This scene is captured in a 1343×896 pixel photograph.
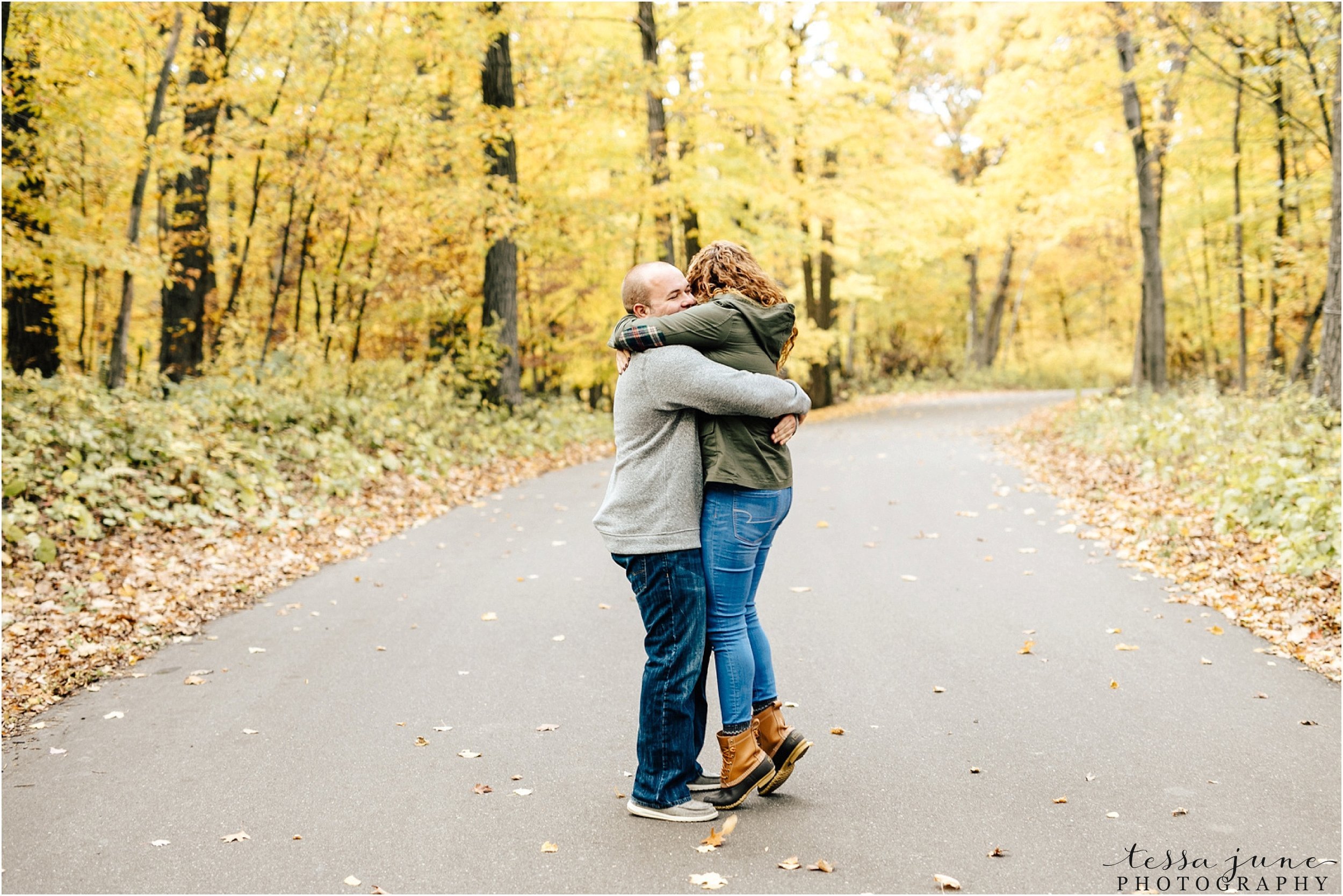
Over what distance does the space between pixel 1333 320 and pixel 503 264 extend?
450 inches

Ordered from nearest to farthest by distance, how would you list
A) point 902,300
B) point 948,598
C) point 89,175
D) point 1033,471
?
1. point 948,598
2. point 89,175
3. point 1033,471
4. point 902,300

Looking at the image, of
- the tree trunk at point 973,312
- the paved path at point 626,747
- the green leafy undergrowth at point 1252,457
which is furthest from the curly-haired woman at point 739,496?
the tree trunk at point 973,312

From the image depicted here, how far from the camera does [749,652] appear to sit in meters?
3.69

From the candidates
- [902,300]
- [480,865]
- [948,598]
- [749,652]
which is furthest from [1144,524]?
[902,300]

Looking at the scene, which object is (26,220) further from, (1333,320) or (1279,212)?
(1279,212)

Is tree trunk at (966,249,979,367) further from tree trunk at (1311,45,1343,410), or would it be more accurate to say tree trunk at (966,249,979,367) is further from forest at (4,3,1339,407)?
tree trunk at (1311,45,1343,410)

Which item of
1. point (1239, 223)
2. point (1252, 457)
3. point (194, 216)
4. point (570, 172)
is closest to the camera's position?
point (1252, 457)

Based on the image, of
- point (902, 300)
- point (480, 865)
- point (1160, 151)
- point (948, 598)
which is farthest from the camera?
point (902, 300)

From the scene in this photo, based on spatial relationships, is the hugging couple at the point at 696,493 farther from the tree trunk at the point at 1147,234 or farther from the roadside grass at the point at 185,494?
the tree trunk at the point at 1147,234

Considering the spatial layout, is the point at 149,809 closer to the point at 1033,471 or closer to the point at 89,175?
the point at 89,175

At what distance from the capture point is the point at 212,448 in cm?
965

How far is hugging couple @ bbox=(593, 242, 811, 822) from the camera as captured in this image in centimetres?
352

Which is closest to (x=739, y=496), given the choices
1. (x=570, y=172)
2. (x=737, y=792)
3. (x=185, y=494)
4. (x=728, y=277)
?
(x=728, y=277)

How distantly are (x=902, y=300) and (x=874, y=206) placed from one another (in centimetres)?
1398
